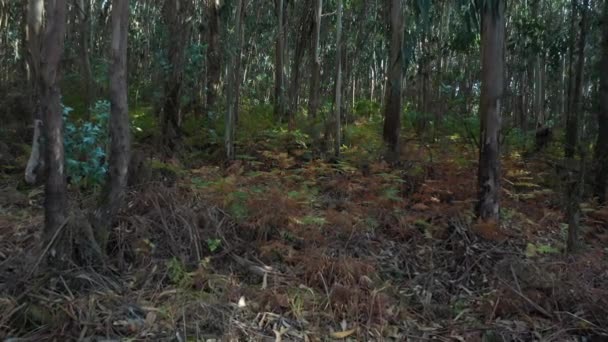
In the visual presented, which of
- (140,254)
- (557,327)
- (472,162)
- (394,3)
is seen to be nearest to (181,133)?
(394,3)

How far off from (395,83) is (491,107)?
4431 millimetres

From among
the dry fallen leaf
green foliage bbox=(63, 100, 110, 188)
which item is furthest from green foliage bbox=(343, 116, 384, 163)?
the dry fallen leaf

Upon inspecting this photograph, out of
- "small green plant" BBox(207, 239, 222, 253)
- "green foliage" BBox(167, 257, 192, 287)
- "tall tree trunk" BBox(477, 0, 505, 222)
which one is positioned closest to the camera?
"green foliage" BBox(167, 257, 192, 287)

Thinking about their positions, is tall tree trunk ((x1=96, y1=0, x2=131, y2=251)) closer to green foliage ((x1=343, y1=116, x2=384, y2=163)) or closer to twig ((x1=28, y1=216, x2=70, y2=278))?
twig ((x1=28, y1=216, x2=70, y2=278))

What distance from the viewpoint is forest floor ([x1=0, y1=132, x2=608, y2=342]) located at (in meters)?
4.74

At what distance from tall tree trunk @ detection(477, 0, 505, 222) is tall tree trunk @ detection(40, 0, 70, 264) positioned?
5349 millimetres

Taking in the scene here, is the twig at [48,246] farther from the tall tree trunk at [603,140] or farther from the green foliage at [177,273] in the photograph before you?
the tall tree trunk at [603,140]

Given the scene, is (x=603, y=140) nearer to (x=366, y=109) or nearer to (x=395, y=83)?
(x=395, y=83)

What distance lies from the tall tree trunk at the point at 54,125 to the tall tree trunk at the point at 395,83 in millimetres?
7498

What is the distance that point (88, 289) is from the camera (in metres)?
4.92

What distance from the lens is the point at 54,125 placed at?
4.93 meters

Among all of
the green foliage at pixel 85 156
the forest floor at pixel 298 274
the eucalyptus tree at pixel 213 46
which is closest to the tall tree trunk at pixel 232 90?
the eucalyptus tree at pixel 213 46

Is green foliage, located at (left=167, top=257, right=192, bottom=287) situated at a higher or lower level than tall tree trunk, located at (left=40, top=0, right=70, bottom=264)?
lower

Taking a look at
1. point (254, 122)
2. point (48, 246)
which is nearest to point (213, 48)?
point (254, 122)
